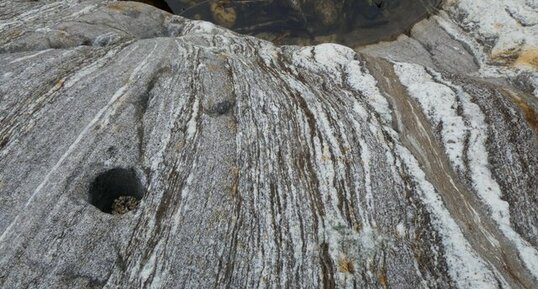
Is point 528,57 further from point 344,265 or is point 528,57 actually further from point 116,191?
point 116,191

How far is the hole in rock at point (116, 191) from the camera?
26.4 ft

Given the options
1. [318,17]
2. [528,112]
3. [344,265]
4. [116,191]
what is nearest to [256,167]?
[344,265]

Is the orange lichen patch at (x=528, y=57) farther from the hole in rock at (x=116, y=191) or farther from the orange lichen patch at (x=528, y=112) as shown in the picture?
the hole in rock at (x=116, y=191)

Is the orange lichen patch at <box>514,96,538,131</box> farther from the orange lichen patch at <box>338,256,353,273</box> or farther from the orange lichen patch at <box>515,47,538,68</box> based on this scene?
the orange lichen patch at <box>338,256,353,273</box>

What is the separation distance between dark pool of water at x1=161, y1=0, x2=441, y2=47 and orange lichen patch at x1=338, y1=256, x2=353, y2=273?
11.1 metres

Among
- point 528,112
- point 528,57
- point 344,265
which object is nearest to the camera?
point 344,265

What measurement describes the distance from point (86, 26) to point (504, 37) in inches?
492

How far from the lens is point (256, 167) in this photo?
8.28m

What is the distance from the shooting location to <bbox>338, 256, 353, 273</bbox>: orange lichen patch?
23.4 feet

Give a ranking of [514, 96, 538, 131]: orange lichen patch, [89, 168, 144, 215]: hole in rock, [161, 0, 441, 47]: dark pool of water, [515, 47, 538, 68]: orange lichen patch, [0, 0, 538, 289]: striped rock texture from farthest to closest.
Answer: [161, 0, 441, 47]: dark pool of water → [515, 47, 538, 68]: orange lichen patch → [514, 96, 538, 131]: orange lichen patch → [89, 168, 144, 215]: hole in rock → [0, 0, 538, 289]: striped rock texture

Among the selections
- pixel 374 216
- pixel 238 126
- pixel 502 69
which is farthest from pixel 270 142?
pixel 502 69

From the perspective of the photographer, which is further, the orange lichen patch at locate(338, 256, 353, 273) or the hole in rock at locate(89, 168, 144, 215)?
the hole in rock at locate(89, 168, 144, 215)

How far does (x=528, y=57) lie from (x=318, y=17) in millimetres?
7451

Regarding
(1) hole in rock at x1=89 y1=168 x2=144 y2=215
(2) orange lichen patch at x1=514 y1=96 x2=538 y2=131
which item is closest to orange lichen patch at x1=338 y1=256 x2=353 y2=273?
(1) hole in rock at x1=89 y1=168 x2=144 y2=215
